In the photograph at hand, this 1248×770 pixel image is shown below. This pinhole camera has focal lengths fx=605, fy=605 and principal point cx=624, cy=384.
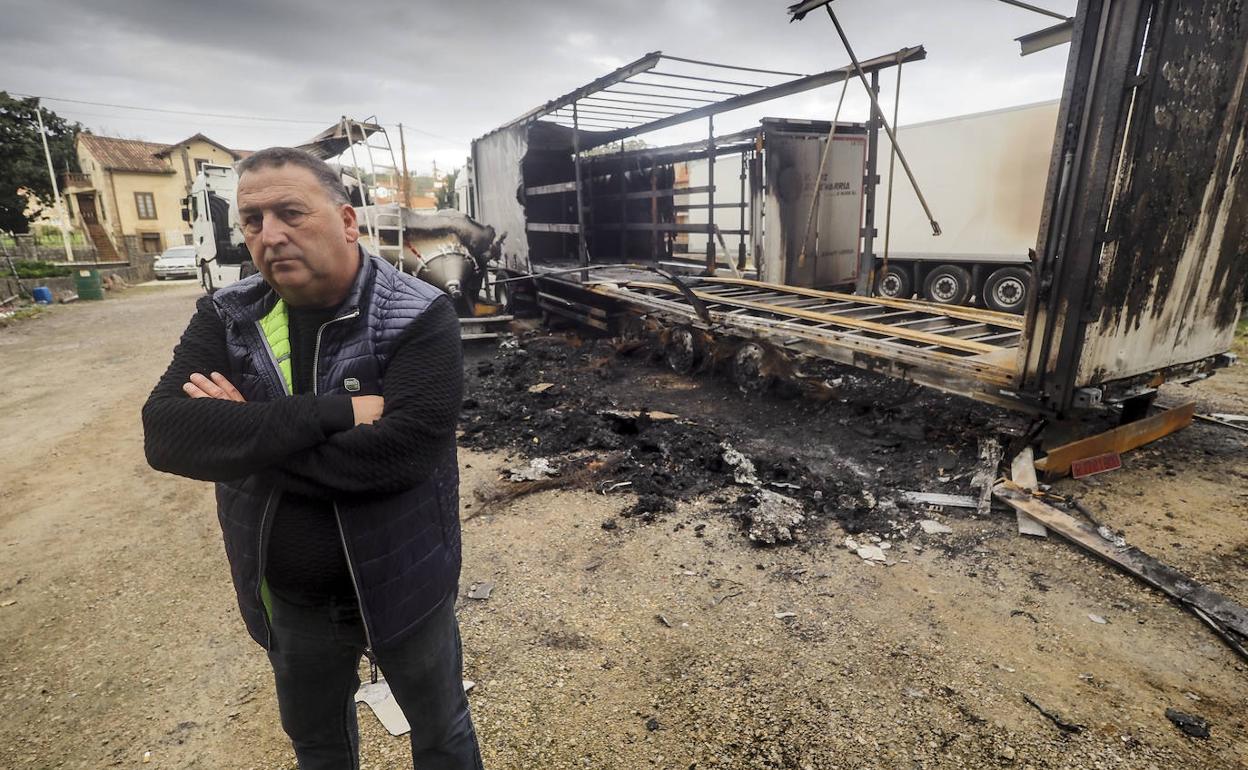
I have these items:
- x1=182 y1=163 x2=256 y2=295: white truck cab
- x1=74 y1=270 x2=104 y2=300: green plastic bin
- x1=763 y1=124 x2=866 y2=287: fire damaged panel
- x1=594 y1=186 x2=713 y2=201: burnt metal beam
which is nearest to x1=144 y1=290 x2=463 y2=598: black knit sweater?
x1=763 y1=124 x2=866 y2=287: fire damaged panel

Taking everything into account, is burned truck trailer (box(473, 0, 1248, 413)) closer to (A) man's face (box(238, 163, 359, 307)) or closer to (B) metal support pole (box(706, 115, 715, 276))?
(B) metal support pole (box(706, 115, 715, 276))

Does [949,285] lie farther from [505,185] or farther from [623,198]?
[505,185]

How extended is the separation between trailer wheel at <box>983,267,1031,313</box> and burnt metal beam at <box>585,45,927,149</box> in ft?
19.4

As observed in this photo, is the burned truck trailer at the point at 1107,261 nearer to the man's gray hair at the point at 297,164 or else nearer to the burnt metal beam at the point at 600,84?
the burnt metal beam at the point at 600,84

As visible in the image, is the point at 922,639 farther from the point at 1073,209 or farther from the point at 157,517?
the point at 157,517

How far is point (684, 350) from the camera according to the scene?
24.4 feet

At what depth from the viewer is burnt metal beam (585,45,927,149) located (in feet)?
18.6

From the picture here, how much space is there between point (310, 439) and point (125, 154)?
140ft

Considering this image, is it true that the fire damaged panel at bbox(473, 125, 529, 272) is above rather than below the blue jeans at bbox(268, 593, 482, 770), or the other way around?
above

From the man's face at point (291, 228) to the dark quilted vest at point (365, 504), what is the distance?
107 millimetres

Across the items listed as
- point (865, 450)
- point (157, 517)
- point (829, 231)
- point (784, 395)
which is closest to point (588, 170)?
point (829, 231)

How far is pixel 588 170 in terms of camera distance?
38.3 feet

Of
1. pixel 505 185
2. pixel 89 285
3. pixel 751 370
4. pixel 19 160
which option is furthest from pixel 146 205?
pixel 751 370

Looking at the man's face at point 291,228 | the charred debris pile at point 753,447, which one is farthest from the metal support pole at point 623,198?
the man's face at point 291,228
